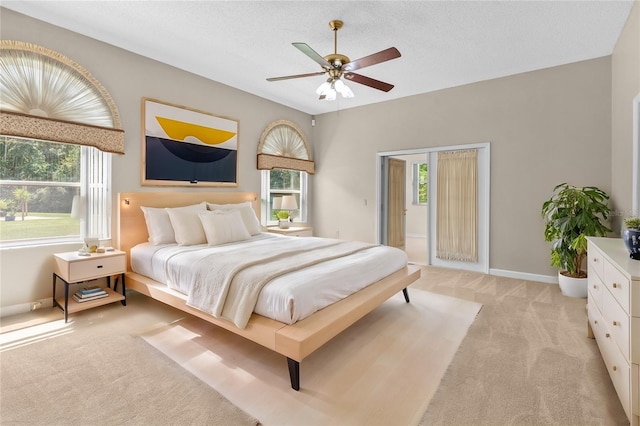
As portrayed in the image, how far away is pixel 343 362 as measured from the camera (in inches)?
90.1

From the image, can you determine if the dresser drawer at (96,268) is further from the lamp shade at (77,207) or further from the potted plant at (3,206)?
the potted plant at (3,206)

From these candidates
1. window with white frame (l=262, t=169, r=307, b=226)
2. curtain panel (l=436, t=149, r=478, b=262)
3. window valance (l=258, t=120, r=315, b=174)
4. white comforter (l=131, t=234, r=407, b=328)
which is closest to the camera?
white comforter (l=131, t=234, r=407, b=328)

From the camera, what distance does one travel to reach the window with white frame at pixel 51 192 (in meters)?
3.01

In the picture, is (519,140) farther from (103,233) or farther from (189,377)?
(103,233)

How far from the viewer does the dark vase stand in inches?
71.7

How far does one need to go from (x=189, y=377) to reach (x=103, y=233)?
93.5 inches

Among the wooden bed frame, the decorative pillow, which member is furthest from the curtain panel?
the decorative pillow

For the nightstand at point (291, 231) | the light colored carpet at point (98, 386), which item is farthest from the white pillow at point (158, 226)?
the nightstand at point (291, 231)

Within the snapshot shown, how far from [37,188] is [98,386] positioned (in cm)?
231

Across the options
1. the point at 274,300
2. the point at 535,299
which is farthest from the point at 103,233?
the point at 535,299

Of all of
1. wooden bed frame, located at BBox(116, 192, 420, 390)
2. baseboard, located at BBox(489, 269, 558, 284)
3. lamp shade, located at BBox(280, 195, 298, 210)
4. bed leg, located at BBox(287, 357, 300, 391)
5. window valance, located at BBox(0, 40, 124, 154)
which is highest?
window valance, located at BBox(0, 40, 124, 154)

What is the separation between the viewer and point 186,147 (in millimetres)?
4262

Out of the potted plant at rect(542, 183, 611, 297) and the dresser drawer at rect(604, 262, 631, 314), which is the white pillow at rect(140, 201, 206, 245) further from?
the potted plant at rect(542, 183, 611, 297)

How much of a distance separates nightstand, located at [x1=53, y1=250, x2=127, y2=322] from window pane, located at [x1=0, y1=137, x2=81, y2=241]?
355 mm
